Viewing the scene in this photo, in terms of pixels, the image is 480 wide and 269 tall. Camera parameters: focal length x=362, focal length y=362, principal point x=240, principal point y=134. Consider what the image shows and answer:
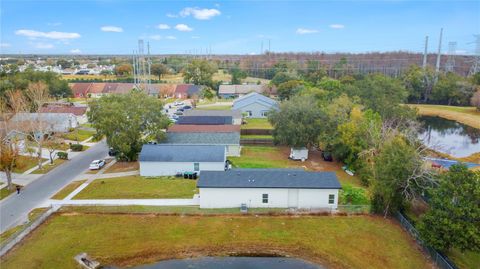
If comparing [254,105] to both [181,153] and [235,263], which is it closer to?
[181,153]

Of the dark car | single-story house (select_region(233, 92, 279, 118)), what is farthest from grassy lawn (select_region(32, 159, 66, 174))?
single-story house (select_region(233, 92, 279, 118))

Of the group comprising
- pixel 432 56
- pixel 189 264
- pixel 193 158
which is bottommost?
pixel 189 264

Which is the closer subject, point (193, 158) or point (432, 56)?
point (193, 158)

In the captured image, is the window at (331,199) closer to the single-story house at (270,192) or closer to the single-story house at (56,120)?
the single-story house at (270,192)

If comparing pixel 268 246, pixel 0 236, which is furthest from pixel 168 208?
pixel 0 236

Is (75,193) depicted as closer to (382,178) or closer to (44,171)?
(44,171)

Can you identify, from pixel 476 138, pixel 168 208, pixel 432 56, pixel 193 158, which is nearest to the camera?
pixel 168 208

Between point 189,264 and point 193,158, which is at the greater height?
point 193,158
